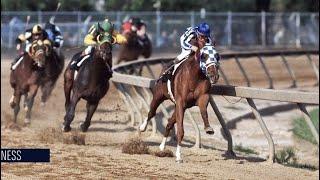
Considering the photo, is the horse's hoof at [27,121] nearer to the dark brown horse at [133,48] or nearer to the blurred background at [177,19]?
the dark brown horse at [133,48]

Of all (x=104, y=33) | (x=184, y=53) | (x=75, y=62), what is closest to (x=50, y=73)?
(x=75, y=62)

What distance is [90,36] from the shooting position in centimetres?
1092

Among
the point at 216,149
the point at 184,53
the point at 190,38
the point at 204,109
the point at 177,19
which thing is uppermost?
the point at 177,19

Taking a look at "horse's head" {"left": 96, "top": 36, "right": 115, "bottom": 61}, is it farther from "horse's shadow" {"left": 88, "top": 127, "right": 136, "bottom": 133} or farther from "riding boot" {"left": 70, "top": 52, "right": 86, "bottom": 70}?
"horse's shadow" {"left": 88, "top": 127, "right": 136, "bottom": 133}

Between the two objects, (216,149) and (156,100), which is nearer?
(156,100)

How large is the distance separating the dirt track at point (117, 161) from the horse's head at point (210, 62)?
93cm

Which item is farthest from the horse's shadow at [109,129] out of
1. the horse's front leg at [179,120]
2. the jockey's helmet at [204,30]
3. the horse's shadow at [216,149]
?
the jockey's helmet at [204,30]

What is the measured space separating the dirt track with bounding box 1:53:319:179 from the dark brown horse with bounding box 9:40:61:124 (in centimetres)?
74

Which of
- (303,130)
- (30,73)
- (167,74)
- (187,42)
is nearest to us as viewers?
(187,42)

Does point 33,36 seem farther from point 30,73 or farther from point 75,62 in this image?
point 75,62

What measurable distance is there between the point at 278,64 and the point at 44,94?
14.0 meters

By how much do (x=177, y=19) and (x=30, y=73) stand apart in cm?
2239

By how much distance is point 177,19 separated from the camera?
36.6m

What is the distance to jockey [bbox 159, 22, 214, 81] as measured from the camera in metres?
9.18
